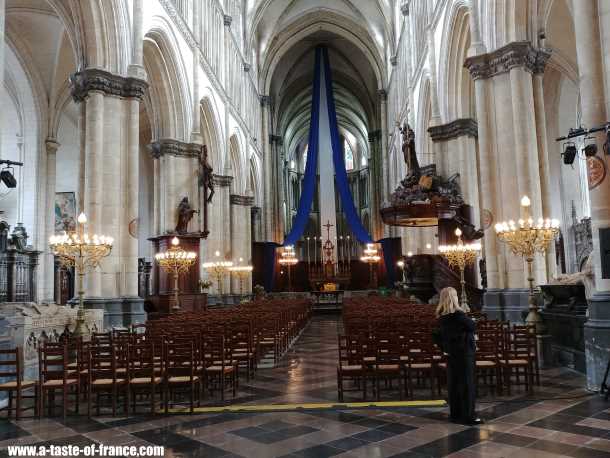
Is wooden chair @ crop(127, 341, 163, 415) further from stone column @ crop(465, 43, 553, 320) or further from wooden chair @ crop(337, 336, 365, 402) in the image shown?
stone column @ crop(465, 43, 553, 320)

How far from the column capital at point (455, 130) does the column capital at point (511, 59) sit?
6166mm

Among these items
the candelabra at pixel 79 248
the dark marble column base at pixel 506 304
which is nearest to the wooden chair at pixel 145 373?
the candelabra at pixel 79 248

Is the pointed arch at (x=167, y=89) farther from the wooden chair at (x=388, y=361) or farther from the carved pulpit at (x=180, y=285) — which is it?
the wooden chair at (x=388, y=361)

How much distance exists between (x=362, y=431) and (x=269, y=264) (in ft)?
117

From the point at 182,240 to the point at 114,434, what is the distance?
15994 millimetres

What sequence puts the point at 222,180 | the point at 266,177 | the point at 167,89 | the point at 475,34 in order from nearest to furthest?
the point at 475,34 < the point at 167,89 < the point at 222,180 < the point at 266,177

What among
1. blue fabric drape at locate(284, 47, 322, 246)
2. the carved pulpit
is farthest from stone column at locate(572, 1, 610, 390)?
blue fabric drape at locate(284, 47, 322, 246)

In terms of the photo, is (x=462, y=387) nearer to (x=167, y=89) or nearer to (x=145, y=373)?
(x=145, y=373)

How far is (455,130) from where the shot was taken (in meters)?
21.2

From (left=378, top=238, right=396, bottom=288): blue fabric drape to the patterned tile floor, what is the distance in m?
32.7

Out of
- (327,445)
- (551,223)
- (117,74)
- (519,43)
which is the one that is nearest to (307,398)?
(327,445)

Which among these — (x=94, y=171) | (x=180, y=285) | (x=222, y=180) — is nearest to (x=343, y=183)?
(x=222, y=180)

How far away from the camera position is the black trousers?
590 cm

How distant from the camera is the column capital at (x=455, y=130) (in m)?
21.1
